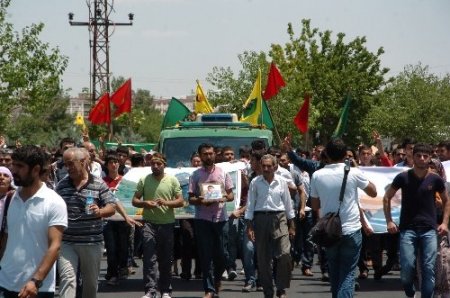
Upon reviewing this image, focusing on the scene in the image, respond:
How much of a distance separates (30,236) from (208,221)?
21.4 feet

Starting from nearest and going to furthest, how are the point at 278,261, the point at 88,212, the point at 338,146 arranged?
the point at 88,212 < the point at 338,146 < the point at 278,261

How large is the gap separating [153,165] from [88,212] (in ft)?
12.2

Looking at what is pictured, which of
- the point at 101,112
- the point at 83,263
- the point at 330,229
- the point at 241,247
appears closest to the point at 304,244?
the point at 241,247

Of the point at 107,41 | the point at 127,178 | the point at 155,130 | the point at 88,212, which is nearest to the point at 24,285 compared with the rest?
the point at 88,212

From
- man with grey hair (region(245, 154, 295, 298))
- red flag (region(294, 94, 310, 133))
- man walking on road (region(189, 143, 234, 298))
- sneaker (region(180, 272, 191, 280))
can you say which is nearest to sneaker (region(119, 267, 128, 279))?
sneaker (region(180, 272, 191, 280))

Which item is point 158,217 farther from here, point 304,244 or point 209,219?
point 304,244

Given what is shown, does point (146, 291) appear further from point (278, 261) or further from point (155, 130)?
point (155, 130)

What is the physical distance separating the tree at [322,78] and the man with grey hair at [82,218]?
43261 millimetres

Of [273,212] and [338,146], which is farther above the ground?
[338,146]

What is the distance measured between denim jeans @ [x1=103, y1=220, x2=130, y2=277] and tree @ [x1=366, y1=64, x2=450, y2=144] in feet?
155

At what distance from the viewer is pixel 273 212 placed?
1368cm

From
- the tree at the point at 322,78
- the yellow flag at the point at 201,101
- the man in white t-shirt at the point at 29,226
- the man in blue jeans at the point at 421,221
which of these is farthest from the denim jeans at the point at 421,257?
the tree at the point at 322,78

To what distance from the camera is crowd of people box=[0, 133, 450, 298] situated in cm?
802

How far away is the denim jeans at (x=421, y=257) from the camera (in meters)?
11.9
